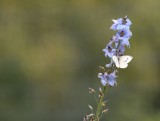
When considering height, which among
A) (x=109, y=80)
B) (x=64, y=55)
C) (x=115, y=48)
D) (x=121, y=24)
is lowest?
(x=109, y=80)

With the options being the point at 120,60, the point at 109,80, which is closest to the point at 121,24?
the point at 120,60

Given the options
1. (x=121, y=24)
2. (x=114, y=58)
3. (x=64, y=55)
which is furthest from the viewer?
(x=64, y=55)

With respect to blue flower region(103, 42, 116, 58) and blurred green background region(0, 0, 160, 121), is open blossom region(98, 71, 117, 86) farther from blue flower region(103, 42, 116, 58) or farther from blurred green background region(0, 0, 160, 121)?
blurred green background region(0, 0, 160, 121)

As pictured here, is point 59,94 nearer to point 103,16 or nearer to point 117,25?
point 103,16

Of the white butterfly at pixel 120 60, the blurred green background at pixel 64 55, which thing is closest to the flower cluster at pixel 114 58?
the white butterfly at pixel 120 60

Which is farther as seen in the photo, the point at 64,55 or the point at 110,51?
the point at 64,55

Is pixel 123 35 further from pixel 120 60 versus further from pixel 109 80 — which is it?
pixel 109 80

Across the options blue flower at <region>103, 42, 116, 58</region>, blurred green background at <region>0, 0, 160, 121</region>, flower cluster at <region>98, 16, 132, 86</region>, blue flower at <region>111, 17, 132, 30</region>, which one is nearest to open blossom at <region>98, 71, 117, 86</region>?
flower cluster at <region>98, 16, 132, 86</region>

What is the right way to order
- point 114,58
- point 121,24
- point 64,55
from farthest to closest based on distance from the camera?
1. point 64,55
2. point 121,24
3. point 114,58

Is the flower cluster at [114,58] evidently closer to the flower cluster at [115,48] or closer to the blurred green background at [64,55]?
the flower cluster at [115,48]

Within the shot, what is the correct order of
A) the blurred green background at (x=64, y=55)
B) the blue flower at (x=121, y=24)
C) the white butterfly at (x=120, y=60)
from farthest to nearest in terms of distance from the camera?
the blurred green background at (x=64, y=55)
the blue flower at (x=121, y=24)
the white butterfly at (x=120, y=60)
